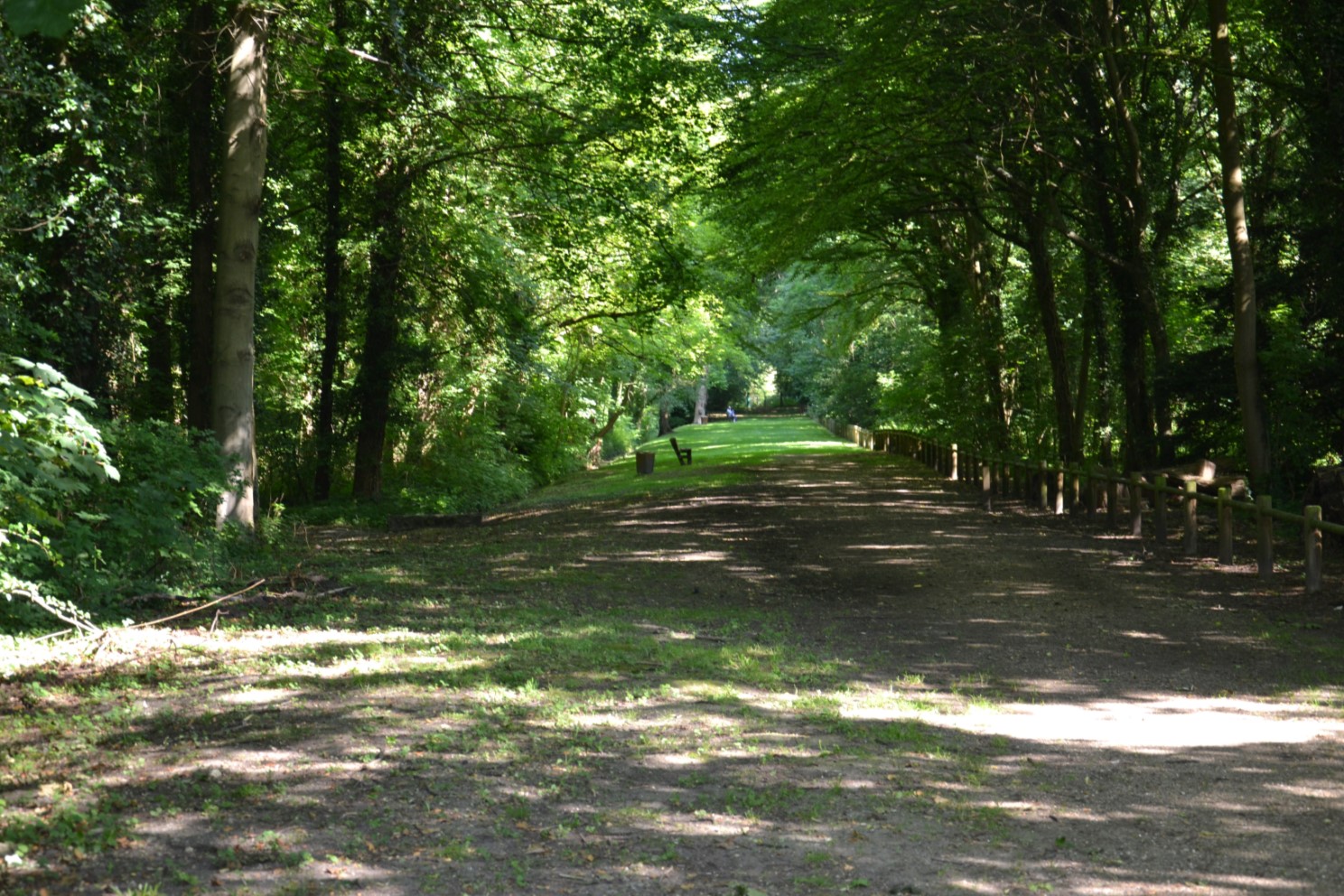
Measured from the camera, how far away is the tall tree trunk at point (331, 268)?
19.1 meters

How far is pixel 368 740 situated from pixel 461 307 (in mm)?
18120

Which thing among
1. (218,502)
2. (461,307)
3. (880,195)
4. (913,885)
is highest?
(880,195)

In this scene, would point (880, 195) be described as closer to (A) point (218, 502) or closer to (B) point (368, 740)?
(A) point (218, 502)

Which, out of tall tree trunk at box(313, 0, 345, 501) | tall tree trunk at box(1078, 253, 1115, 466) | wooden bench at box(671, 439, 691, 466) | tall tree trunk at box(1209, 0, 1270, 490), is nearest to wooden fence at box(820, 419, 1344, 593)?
tall tree trunk at box(1209, 0, 1270, 490)

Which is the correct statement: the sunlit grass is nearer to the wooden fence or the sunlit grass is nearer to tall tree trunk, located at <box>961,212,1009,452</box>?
the wooden fence

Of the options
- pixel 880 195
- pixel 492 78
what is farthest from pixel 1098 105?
pixel 492 78

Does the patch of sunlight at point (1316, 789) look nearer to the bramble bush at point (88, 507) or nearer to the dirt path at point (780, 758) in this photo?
the dirt path at point (780, 758)

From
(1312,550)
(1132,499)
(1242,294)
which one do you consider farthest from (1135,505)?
(1312,550)

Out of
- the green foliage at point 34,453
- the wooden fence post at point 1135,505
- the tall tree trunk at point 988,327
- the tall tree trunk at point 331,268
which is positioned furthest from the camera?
the tall tree trunk at point 988,327

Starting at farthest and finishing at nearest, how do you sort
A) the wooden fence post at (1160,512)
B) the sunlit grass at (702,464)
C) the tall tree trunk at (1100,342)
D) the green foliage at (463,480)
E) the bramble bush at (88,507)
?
the sunlit grass at (702,464), the green foliage at (463,480), the tall tree trunk at (1100,342), the wooden fence post at (1160,512), the bramble bush at (88,507)

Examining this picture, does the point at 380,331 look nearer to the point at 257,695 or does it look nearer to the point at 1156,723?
the point at 257,695

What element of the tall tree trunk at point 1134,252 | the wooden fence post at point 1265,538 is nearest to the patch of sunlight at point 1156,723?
the wooden fence post at point 1265,538

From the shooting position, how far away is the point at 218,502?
13.2m

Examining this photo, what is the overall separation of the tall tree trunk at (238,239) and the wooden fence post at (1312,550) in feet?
36.1
